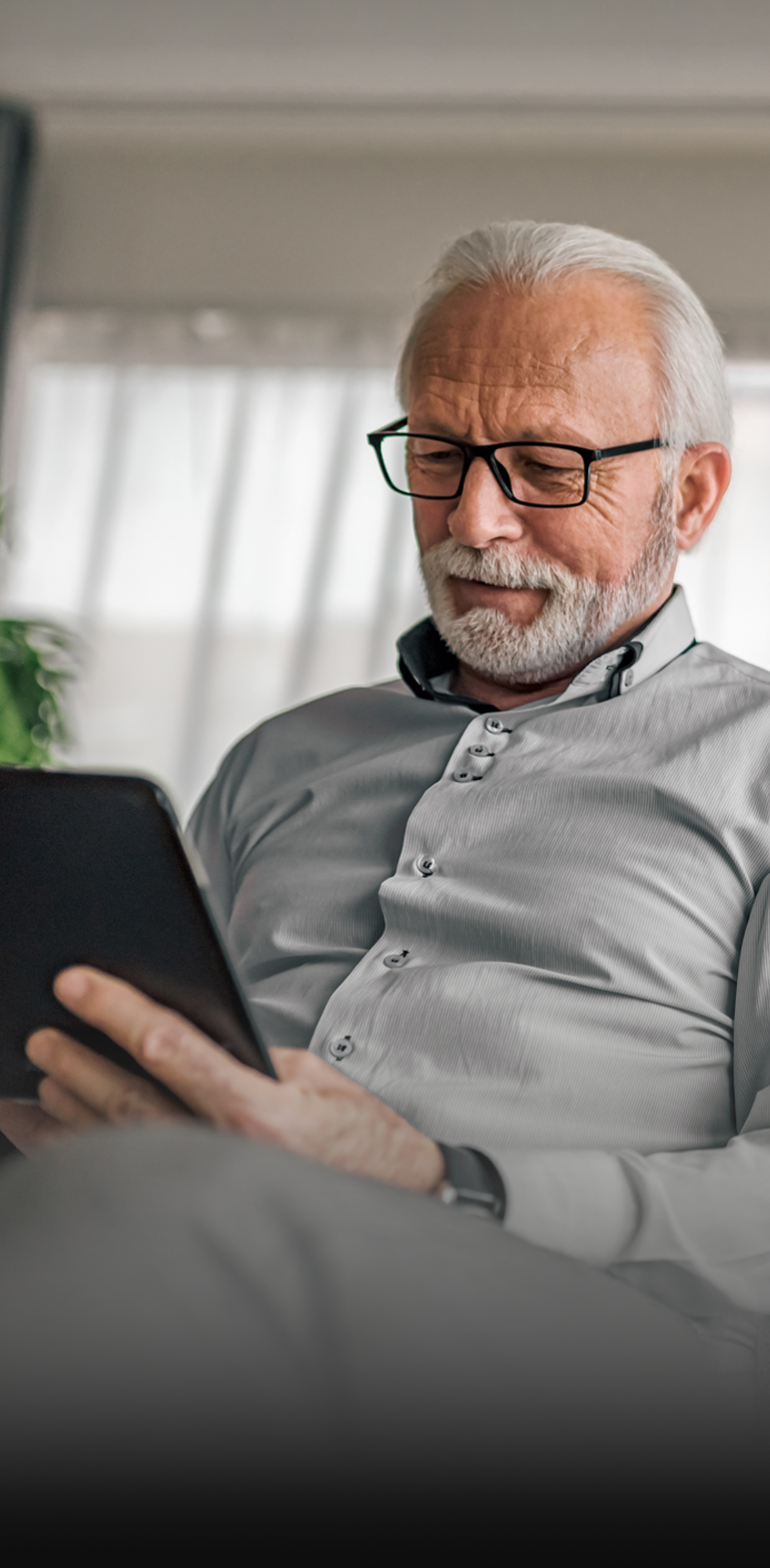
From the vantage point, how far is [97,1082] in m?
0.85

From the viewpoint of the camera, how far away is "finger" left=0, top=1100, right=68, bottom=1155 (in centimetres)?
93

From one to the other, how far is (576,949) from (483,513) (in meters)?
0.48

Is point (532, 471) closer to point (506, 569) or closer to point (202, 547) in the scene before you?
point (506, 569)

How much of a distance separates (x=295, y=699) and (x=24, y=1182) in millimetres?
3505

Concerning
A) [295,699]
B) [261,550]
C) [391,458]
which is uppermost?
[391,458]

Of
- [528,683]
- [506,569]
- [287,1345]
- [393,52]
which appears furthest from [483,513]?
[393,52]

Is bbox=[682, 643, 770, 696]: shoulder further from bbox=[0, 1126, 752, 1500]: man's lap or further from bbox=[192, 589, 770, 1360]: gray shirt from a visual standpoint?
bbox=[0, 1126, 752, 1500]: man's lap

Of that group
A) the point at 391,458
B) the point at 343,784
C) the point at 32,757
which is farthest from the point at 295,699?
the point at 343,784

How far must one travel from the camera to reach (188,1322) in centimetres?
51

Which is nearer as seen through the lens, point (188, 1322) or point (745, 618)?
point (188, 1322)

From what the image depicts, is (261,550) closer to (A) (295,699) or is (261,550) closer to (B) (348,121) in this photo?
(A) (295,699)

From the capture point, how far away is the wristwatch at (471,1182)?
86 centimetres

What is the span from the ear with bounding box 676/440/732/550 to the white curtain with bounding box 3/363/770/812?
253cm

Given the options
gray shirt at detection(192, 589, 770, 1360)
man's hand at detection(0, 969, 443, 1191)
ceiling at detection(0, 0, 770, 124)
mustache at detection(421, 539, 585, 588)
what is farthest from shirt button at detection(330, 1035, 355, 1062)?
ceiling at detection(0, 0, 770, 124)
